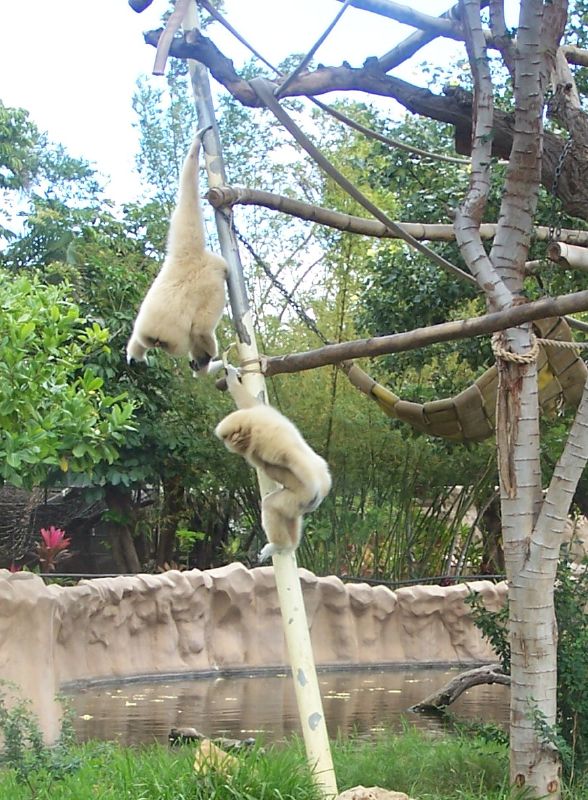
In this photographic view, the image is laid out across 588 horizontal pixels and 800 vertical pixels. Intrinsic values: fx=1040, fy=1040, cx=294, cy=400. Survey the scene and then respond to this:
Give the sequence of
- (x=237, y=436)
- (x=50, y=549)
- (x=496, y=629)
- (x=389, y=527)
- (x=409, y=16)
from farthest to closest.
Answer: (x=389, y=527), (x=50, y=549), (x=496, y=629), (x=409, y=16), (x=237, y=436)

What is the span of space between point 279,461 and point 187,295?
60 cm

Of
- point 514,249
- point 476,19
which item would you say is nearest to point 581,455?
point 514,249

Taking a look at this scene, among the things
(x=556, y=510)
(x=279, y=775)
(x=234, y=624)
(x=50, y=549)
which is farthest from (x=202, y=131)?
(x=50, y=549)

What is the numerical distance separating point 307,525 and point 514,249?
8.69 metres

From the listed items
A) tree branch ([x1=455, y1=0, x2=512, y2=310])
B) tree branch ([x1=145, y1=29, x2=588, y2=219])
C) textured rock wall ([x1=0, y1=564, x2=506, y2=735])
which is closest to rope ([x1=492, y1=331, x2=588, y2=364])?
tree branch ([x1=455, y1=0, x2=512, y2=310])

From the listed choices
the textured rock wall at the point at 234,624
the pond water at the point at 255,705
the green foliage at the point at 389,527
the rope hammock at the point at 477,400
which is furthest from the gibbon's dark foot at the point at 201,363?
the green foliage at the point at 389,527

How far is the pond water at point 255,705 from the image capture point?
23.7 feet

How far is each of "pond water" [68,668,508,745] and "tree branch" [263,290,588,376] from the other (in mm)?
3537

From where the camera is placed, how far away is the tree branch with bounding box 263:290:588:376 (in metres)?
3.32

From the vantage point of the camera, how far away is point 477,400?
5.74 meters

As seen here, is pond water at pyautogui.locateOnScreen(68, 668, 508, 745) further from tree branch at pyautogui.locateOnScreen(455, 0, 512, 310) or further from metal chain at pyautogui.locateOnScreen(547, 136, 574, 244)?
metal chain at pyautogui.locateOnScreen(547, 136, 574, 244)

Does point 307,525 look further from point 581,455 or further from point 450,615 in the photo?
point 581,455

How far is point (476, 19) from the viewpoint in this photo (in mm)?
4500

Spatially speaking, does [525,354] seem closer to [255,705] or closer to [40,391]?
[40,391]
